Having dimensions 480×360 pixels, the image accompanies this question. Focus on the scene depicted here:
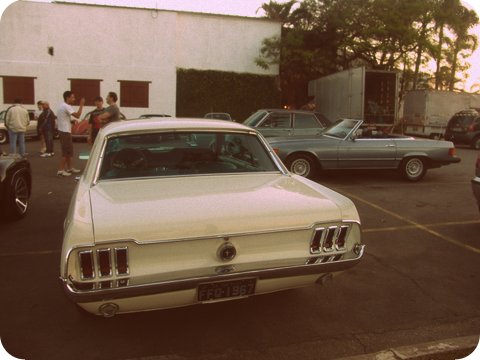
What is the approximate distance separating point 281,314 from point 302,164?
6083 millimetres

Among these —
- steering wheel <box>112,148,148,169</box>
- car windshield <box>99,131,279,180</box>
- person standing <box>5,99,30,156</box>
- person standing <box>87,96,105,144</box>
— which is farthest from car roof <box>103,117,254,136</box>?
person standing <box>5,99,30,156</box>

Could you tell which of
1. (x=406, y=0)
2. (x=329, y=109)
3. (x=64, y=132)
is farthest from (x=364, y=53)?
(x=64, y=132)

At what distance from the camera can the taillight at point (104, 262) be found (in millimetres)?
2570

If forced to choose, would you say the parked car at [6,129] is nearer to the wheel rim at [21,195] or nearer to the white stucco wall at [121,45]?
the white stucco wall at [121,45]

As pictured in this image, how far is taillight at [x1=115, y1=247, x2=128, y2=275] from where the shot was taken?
2.59 metres

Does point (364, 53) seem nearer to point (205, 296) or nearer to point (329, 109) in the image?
point (329, 109)

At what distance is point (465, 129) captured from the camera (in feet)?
61.5

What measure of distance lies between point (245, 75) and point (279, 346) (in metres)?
24.1

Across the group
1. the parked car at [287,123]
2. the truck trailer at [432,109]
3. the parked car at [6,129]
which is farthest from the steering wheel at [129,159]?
the truck trailer at [432,109]

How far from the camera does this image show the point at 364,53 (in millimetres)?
26531

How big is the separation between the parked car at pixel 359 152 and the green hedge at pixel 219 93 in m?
16.4

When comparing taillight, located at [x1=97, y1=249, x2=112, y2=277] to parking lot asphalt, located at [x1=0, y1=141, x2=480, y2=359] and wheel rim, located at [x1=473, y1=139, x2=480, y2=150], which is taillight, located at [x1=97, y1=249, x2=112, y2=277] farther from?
wheel rim, located at [x1=473, y1=139, x2=480, y2=150]

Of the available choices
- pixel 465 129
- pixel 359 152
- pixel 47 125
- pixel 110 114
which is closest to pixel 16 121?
pixel 47 125

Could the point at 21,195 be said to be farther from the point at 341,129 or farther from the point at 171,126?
the point at 341,129
